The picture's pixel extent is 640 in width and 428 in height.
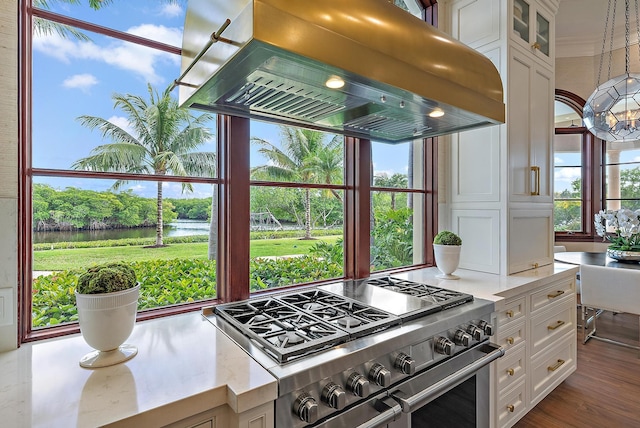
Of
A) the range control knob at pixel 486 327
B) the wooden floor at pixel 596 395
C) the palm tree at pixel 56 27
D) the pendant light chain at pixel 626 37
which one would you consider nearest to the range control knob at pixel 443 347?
the range control knob at pixel 486 327

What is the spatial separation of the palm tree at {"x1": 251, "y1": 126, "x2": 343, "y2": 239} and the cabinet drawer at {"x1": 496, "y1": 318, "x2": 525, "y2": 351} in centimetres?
120

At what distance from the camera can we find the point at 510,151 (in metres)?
2.21

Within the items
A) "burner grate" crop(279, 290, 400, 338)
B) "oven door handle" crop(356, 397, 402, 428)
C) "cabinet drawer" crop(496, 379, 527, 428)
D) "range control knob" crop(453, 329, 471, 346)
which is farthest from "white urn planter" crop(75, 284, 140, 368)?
"cabinet drawer" crop(496, 379, 527, 428)

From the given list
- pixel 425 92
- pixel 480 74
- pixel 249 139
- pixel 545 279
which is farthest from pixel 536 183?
pixel 249 139

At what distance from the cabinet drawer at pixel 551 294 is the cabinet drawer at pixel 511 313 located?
0.49 ft

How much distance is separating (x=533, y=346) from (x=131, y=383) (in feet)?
7.24

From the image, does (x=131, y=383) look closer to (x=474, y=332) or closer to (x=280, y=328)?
(x=280, y=328)

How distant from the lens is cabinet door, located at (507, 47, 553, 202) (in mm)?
2229

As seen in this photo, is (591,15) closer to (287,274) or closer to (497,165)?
(497,165)

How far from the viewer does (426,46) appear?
1.28 meters

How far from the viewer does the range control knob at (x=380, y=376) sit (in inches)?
43.6

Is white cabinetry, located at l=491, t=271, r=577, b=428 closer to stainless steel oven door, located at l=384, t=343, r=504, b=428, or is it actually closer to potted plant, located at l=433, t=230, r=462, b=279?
stainless steel oven door, located at l=384, t=343, r=504, b=428

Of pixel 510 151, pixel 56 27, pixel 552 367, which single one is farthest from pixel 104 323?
pixel 552 367

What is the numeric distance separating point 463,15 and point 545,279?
2.00m
